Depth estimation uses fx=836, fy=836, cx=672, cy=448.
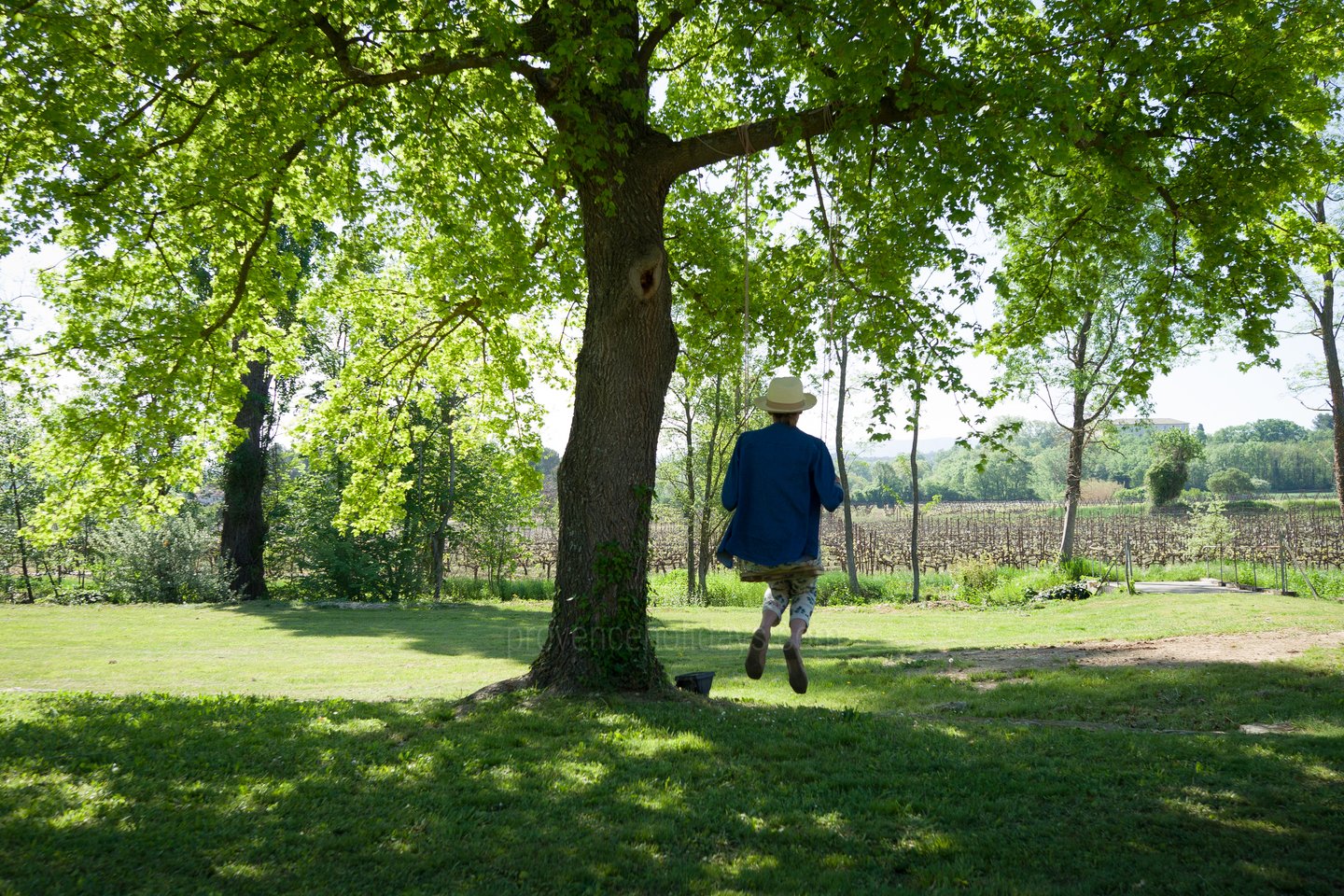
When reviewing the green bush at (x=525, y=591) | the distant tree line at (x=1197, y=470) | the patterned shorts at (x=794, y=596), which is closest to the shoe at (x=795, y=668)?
the patterned shorts at (x=794, y=596)

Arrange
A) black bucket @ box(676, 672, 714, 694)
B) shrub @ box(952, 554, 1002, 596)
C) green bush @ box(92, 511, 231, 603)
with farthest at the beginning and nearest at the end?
shrub @ box(952, 554, 1002, 596), green bush @ box(92, 511, 231, 603), black bucket @ box(676, 672, 714, 694)

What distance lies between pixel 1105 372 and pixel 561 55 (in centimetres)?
2556

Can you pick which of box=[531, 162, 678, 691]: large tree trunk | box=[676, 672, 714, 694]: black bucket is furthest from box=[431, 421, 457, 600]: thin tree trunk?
box=[676, 672, 714, 694]: black bucket

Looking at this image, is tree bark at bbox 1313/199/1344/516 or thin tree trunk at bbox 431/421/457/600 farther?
thin tree trunk at bbox 431/421/457/600

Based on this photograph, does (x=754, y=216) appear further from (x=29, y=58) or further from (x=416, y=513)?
(x=416, y=513)

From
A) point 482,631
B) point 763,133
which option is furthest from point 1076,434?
point 763,133

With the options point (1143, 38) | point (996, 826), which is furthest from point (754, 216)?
point (996, 826)

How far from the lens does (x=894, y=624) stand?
2089 cm

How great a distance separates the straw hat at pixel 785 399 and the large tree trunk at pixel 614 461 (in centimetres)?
213

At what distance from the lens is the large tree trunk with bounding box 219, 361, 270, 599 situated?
87.8 feet

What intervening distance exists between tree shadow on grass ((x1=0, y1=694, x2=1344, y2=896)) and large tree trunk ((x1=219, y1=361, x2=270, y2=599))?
2080 centimetres

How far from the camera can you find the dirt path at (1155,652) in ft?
39.1

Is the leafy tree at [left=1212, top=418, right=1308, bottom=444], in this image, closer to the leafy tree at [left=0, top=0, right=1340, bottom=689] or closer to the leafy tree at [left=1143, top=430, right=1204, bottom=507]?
the leafy tree at [left=1143, top=430, right=1204, bottom=507]

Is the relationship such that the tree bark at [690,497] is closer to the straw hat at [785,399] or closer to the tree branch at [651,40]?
the tree branch at [651,40]
